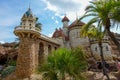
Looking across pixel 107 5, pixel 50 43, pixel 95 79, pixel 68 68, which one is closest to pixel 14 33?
pixel 50 43

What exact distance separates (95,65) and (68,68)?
22744 millimetres

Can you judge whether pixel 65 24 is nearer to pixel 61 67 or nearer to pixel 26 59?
pixel 26 59

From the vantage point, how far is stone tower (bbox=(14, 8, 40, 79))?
101 ft

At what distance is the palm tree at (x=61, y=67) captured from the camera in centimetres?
1862

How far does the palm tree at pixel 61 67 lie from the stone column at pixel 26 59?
1185cm

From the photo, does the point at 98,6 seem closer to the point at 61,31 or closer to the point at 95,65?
the point at 95,65

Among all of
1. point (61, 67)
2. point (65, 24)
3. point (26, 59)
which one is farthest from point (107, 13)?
point (65, 24)

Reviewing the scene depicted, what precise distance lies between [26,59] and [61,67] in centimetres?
1374

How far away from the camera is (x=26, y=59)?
3134 centimetres

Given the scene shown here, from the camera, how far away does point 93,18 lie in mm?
19000

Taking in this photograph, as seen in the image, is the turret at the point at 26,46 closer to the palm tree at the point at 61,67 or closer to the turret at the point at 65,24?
the palm tree at the point at 61,67

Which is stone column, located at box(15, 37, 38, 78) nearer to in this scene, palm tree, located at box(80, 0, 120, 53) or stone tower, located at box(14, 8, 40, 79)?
stone tower, located at box(14, 8, 40, 79)

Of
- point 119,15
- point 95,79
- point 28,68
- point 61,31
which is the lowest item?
point 95,79

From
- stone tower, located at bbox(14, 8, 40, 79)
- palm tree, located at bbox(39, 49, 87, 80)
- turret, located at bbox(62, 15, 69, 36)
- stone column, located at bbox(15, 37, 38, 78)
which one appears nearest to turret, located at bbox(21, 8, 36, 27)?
stone tower, located at bbox(14, 8, 40, 79)
